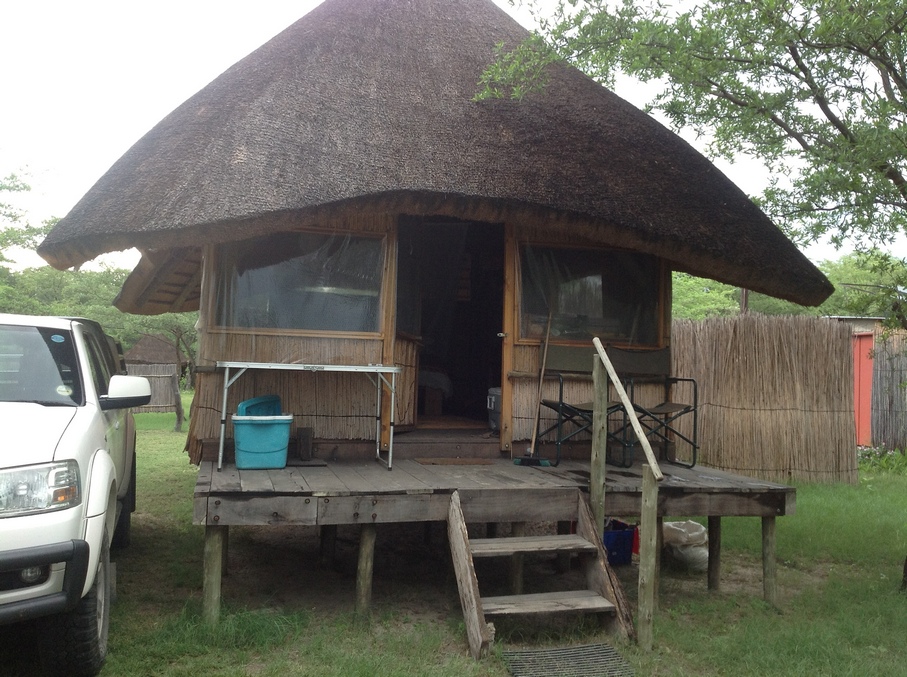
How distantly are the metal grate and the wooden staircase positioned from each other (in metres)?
0.19

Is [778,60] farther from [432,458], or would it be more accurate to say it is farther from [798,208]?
[432,458]

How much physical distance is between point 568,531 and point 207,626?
321 cm

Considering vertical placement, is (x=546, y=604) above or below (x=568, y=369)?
below

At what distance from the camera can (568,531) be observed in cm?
631

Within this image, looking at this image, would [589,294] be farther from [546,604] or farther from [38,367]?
[38,367]

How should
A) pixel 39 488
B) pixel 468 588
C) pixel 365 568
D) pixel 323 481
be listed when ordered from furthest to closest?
pixel 323 481, pixel 365 568, pixel 468 588, pixel 39 488

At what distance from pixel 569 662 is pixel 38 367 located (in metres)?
3.05

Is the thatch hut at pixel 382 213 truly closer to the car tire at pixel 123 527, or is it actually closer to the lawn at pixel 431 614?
the car tire at pixel 123 527

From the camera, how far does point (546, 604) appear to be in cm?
412

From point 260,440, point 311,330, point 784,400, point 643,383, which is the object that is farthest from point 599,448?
point 784,400

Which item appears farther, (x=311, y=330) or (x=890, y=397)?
(x=890, y=397)

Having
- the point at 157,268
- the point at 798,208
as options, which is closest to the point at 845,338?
the point at 798,208

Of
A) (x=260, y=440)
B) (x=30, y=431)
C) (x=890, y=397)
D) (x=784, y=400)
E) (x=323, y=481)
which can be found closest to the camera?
(x=30, y=431)

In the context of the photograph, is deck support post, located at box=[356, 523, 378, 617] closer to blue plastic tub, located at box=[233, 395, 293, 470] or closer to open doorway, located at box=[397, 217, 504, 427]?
blue plastic tub, located at box=[233, 395, 293, 470]
